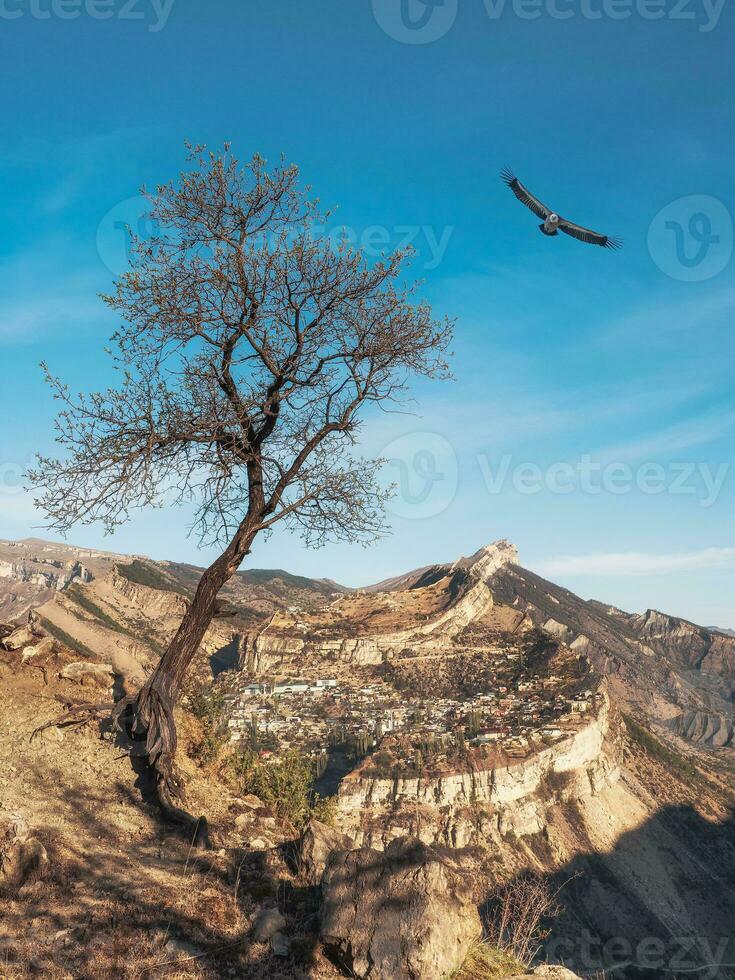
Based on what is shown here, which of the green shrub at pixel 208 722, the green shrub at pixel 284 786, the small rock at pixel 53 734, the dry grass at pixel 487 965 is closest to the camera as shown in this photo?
the dry grass at pixel 487 965

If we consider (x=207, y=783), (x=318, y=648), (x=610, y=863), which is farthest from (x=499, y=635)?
(x=207, y=783)

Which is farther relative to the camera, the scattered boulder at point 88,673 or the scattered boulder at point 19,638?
the scattered boulder at point 88,673

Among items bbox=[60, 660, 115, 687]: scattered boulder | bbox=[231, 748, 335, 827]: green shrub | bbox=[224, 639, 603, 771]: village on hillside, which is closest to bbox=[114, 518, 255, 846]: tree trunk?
bbox=[231, 748, 335, 827]: green shrub

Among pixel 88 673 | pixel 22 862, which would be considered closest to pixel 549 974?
pixel 22 862

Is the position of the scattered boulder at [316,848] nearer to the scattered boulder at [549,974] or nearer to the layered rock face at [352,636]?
the scattered boulder at [549,974]

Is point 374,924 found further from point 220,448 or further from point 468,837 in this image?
point 468,837

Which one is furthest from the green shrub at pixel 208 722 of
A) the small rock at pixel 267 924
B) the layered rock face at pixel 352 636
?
the layered rock face at pixel 352 636

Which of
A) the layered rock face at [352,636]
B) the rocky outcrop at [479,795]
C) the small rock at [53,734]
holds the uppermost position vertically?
the small rock at [53,734]
